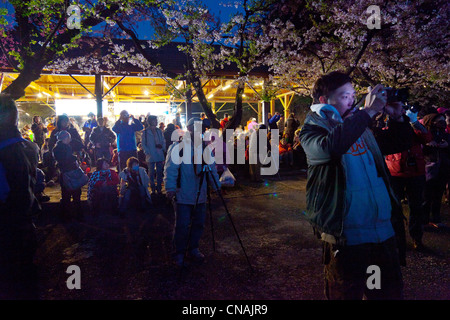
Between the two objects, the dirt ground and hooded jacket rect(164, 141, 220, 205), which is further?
hooded jacket rect(164, 141, 220, 205)

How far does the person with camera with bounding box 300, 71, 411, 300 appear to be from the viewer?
186cm

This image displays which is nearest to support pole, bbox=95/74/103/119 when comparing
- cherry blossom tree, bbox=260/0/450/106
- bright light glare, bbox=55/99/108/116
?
bright light glare, bbox=55/99/108/116

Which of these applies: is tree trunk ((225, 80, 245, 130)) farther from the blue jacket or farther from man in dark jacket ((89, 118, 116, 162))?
man in dark jacket ((89, 118, 116, 162))

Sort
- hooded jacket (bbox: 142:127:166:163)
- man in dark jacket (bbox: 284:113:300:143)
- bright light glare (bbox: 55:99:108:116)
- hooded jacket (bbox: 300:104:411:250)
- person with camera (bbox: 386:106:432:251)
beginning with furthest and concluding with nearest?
bright light glare (bbox: 55:99:108:116) → man in dark jacket (bbox: 284:113:300:143) → hooded jacket (bbox: 142:127:166:163) → person with camera (bbox: 386:106:432:251) → hooded jacket (bbox: 300:104:411:250)

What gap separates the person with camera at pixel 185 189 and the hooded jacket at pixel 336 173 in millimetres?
2129

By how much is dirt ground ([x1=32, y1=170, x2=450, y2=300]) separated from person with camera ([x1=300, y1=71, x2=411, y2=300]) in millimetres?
1467

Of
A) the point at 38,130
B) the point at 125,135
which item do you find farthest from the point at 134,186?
the point at 38,130

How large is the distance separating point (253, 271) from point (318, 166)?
228 cm

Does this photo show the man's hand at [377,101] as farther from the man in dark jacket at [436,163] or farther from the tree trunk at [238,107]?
the tree trunk at [238,107]

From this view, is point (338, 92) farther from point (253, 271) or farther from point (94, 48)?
point (94, 48)

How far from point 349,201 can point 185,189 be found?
254cm

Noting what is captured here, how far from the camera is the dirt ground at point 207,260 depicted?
10.9 ft

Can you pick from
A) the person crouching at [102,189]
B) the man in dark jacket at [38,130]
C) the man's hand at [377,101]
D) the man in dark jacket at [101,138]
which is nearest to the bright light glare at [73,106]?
the man in dark jacket at [38,130]
